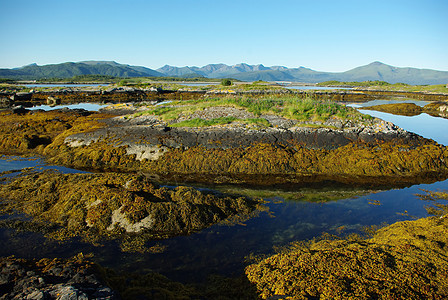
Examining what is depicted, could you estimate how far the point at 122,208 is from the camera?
7543 mm

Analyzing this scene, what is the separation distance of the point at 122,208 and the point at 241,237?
3470 mm

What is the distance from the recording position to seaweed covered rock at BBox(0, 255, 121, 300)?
349 centimetres

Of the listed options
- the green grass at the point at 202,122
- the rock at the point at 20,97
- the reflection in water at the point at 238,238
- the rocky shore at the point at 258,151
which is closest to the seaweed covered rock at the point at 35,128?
A: the rocky shore at the point at 258,151

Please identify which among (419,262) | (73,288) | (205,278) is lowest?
(205,278)

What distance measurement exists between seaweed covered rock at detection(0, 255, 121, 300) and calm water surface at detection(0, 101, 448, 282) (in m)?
1.65

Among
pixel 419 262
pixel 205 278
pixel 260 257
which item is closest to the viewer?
pixel 419 262

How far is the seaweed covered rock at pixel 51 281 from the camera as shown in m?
3.49

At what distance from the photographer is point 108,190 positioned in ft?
26.6

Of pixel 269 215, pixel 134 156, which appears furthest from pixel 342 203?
pixel 134 156

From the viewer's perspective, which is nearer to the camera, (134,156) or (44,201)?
(44,201)

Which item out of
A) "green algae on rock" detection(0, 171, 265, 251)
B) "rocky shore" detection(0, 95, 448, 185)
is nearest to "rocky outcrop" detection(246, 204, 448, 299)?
"green algae on rock" detection(0, 171, 265, 251)

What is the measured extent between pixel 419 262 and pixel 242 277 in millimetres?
3429

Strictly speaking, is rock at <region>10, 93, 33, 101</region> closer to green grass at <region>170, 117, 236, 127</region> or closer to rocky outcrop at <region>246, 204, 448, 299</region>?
green grass at <region>170, 117, 236, 127</region>

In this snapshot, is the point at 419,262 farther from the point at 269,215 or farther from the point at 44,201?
the point at 44,201
